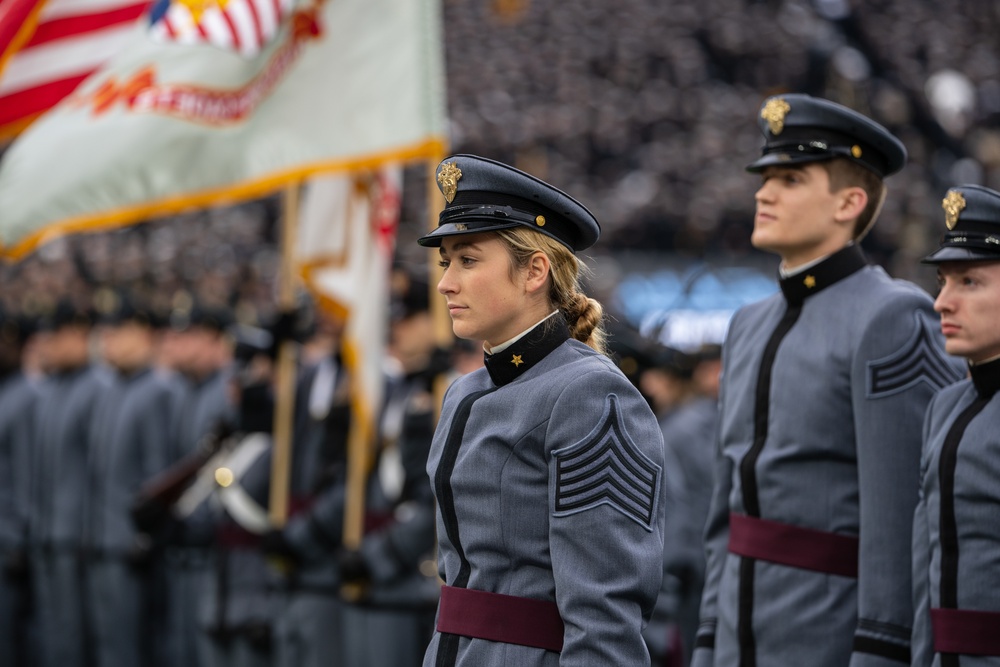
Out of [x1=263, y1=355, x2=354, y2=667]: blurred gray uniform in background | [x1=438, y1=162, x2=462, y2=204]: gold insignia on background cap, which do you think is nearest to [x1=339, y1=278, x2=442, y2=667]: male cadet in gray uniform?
[x1=263, y1=355, x2=354, y2=667]: blurred gray uniform in background

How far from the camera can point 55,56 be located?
7.62 metres

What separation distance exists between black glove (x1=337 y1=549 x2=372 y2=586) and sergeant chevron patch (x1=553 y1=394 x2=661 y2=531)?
3.96m

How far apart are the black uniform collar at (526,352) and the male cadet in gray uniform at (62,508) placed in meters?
6.83

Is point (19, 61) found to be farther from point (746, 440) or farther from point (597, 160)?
point (597, 160)

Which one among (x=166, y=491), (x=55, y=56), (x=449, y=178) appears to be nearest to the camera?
(x=449, y=178)

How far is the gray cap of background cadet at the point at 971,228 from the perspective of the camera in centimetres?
370

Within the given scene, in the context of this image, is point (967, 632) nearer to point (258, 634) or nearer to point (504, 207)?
point (504, 207)

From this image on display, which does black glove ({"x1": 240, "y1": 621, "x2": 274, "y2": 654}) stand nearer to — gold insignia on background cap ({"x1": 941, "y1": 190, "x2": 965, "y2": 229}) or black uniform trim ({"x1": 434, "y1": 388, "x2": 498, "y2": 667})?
black uniform trim ({"x1": 434, "y1": 388, "x2": 498, "y2": 667})

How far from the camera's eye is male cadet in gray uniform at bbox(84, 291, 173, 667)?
30.2 ft

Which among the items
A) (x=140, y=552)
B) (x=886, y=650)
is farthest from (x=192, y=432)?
(x=886, y=650)

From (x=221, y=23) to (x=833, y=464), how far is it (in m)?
3.96

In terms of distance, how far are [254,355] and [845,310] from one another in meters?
4.59

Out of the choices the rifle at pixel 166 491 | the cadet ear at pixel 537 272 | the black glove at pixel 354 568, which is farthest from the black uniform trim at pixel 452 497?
the rifle at pixel 166 491

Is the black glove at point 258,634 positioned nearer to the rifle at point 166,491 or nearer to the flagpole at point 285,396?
the flagpole at point 285,396
